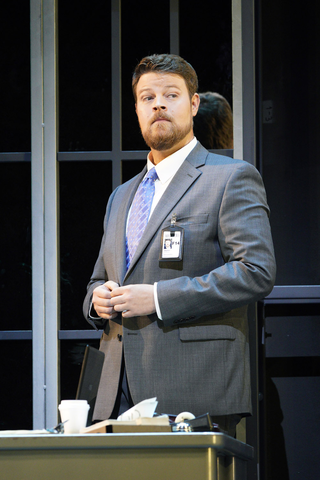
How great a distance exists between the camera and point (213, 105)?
2750mm

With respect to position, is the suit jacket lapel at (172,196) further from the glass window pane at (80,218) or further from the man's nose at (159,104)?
the glass window pane at (80,218)

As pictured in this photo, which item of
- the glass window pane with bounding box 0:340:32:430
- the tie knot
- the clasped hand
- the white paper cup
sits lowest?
the glass window pane with bounding box 0:340:32:430

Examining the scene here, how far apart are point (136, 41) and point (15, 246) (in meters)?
1.11

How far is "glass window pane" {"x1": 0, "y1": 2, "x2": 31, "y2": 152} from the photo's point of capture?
113 inches

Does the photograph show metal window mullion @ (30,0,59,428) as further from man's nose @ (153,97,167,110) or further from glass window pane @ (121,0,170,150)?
man's nose @ (153,97,167,110)

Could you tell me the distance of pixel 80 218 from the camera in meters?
2.82

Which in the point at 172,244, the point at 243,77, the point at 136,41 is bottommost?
the point at 172,244

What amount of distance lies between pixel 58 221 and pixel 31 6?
1018 mm

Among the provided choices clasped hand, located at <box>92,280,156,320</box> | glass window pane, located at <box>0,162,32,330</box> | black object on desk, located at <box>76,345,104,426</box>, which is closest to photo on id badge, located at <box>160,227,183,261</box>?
clasped hand, located at <box>92,280,156,320</box>

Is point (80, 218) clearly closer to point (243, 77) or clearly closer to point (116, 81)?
point (116, 81)

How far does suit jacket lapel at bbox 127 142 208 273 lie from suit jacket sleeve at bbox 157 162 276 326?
15cm

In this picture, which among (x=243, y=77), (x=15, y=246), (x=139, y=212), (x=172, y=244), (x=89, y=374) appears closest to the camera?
(x=89, y=374)

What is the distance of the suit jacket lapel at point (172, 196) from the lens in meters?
2.02

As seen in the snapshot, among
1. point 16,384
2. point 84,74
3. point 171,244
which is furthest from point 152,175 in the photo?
point 16,384
